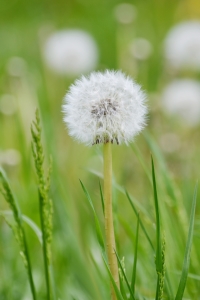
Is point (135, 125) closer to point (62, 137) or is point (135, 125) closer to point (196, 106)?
point (196, 106)

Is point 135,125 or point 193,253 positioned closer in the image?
point 135,125

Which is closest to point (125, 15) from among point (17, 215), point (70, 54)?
point (70, 54)

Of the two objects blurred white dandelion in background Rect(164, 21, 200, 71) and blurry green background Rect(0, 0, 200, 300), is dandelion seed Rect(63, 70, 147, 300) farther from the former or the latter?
blurred white dandelion in background Rect(164, 21, 200, 71)

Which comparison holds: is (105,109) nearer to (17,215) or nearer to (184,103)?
(17,215)

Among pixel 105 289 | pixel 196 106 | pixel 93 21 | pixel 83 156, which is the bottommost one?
pixel 105 289

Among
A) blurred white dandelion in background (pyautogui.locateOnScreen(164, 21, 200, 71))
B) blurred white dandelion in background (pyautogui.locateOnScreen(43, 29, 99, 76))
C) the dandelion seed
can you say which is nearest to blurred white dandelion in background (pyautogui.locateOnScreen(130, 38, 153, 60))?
blurred white dandelion in background (pyautogui.locateOnScreen(164, 21, 200, 71))

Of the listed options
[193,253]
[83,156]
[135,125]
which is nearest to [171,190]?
[193,253]

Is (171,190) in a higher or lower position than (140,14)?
lower
